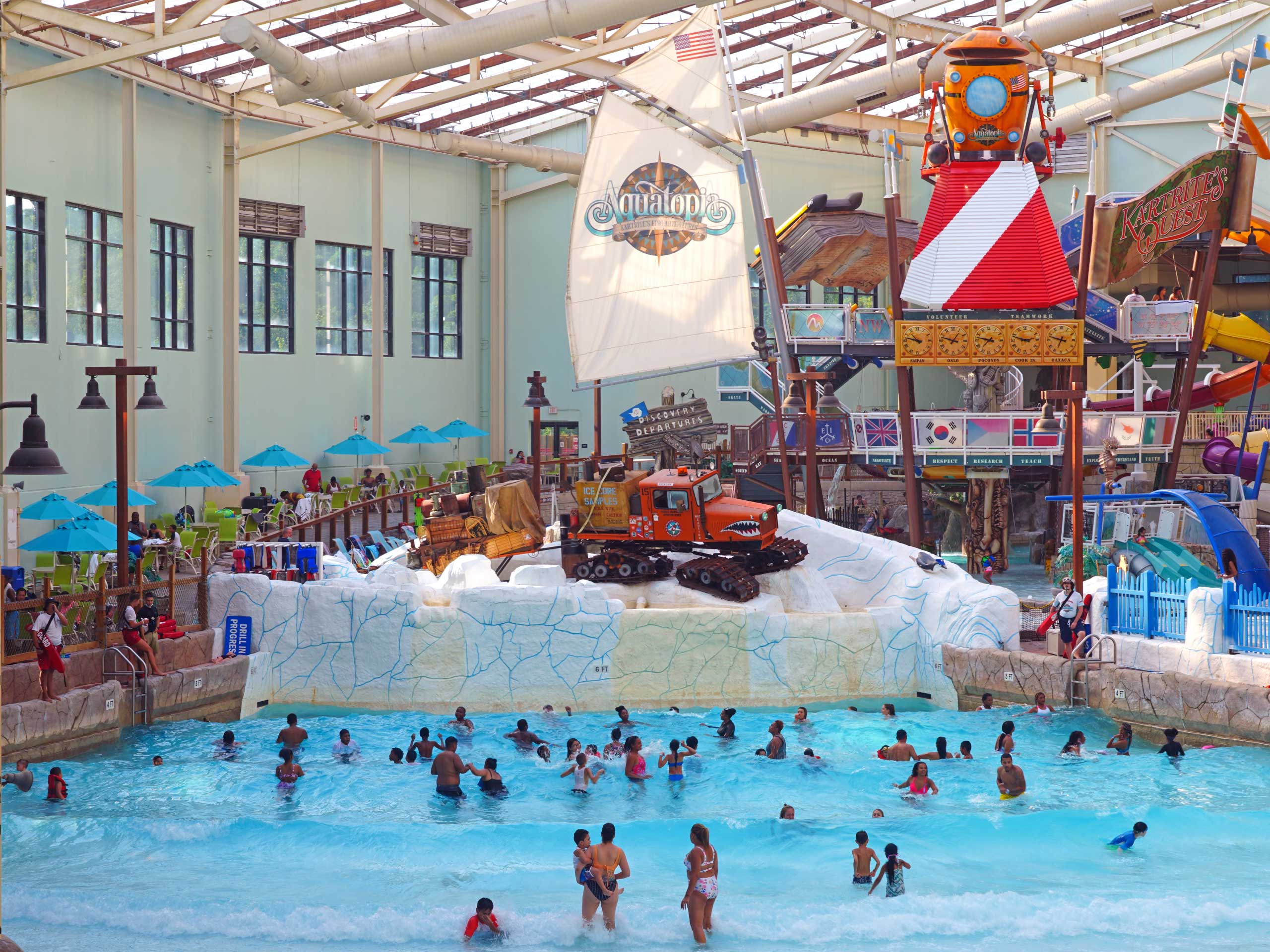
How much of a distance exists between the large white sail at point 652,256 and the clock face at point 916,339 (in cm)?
316

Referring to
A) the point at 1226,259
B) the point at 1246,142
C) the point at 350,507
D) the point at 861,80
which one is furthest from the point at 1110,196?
the point at 350,507

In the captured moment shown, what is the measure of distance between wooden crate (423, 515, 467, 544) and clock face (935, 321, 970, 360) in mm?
10428

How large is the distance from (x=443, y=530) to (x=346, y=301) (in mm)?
16905

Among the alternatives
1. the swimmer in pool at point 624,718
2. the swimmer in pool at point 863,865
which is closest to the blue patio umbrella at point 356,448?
the swimmer in pool at point 624,718

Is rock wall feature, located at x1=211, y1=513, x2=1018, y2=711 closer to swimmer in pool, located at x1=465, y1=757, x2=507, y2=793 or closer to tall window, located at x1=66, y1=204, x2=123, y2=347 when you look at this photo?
swimmer in pool, located at x1=465, y1=757, x2=507, y2=793

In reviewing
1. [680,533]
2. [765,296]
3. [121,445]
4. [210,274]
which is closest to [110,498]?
[121,445]

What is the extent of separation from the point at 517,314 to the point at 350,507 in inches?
682

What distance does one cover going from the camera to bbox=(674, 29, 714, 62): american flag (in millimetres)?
29562

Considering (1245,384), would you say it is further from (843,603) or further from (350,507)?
(350,507)

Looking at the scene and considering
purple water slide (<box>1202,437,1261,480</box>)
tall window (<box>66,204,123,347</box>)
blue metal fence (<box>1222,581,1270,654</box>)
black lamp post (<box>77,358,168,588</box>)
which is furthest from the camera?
purple water slide (<box>1202,437,1261,480</box>)

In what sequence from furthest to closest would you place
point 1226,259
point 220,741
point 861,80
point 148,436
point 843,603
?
point 1226,259, point 861,80, point 148,436, point 843,603, point 220,741

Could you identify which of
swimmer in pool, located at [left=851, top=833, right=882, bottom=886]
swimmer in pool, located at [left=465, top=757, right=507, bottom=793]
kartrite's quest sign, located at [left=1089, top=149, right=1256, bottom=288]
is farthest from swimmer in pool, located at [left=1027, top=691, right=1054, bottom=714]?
kartrite's quest sign, located at [left=1089, top=149, right=1256, bottom=288]

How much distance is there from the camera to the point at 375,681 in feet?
75.3

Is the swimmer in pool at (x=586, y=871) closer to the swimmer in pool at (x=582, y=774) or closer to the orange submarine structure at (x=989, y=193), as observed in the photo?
the swimmer in pool at (x=582, y=774)
